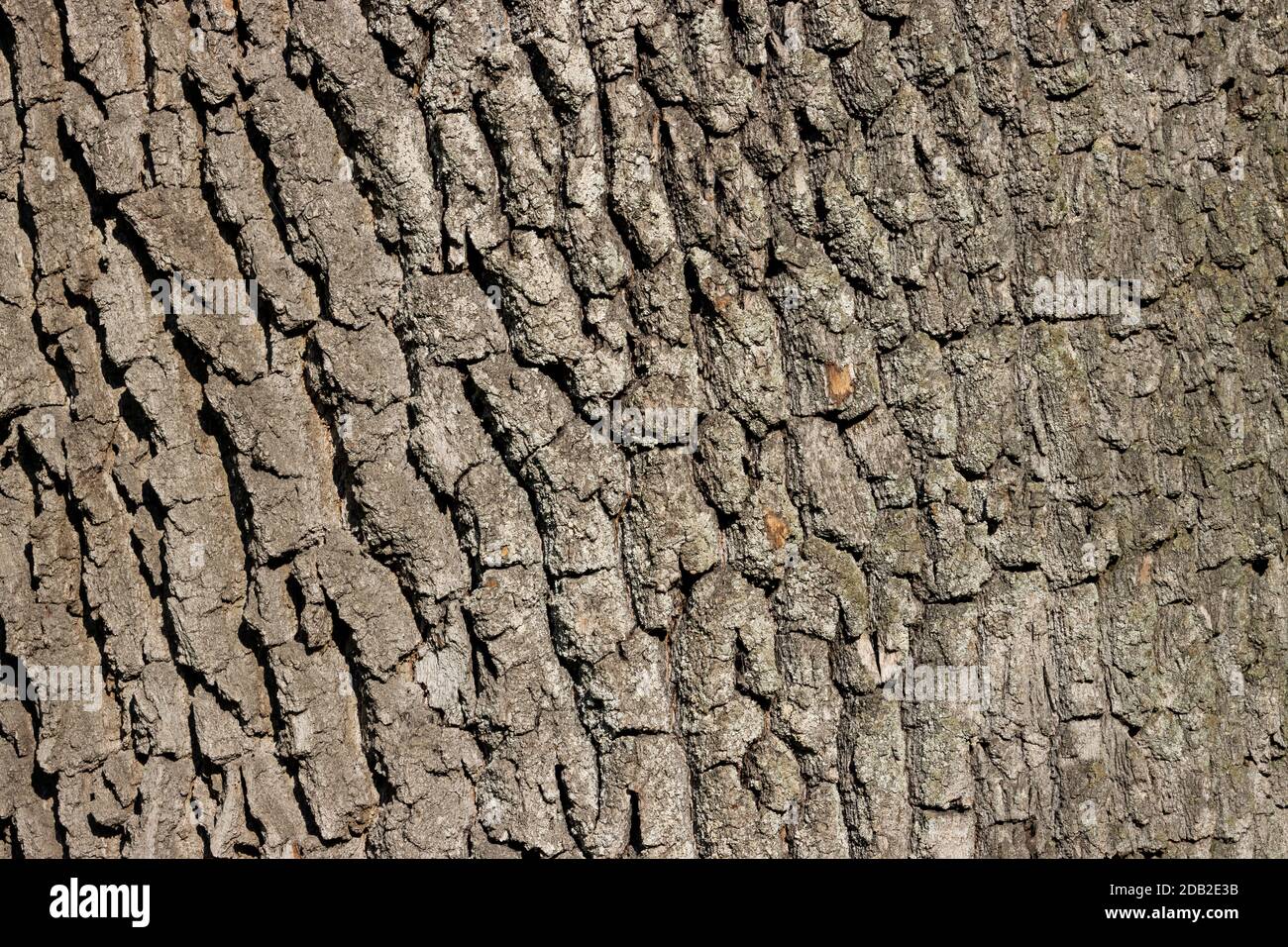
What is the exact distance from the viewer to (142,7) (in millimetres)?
2225

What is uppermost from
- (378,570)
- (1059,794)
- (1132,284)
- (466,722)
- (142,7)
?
(142,7)

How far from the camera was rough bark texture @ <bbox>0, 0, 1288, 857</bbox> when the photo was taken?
7.11 ft

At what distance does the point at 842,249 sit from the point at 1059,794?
4.04 ft

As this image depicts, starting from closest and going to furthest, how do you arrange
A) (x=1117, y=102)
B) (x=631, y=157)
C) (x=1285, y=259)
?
1. (x=631, y=157)
2. (x=1117, y=102)
3. (x=1285, y=259)

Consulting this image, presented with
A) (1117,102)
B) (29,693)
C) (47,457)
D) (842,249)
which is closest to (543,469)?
(842,249)

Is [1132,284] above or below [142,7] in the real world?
below

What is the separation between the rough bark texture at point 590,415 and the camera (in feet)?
7.11

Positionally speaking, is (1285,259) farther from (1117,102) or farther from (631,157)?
(631,157)

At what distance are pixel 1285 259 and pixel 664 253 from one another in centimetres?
143

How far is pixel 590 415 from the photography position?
2199 mm

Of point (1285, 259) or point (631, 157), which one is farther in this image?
point (1285, 259)

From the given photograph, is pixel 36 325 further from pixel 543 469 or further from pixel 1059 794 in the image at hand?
pixel 1059 794

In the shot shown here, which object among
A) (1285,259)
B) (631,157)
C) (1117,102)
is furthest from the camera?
(1285,259)

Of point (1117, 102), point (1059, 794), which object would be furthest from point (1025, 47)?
point (1059, 794)
